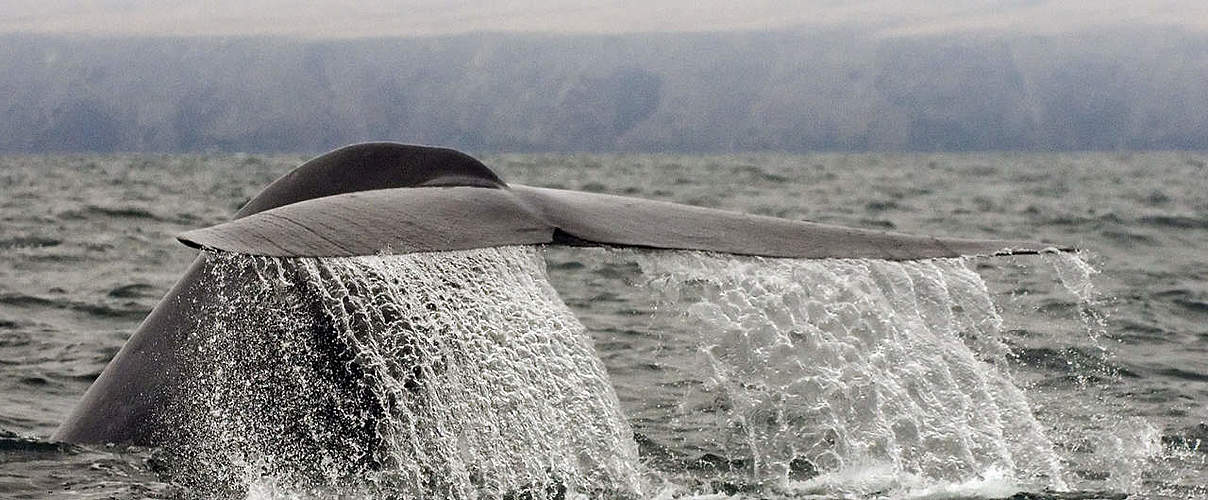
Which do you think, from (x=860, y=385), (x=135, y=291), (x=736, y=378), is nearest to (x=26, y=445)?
(x=860, y=385)

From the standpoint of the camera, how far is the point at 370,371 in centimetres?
469

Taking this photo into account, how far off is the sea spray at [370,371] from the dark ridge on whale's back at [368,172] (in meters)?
0.28

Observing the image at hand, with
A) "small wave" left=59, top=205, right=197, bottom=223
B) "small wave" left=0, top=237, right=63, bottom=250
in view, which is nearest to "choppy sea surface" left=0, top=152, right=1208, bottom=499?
"small wave" left=0, top=237, right=63, bottom=250

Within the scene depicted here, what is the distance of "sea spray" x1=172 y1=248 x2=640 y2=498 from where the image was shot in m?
4.66

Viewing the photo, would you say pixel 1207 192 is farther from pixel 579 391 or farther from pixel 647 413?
pixel 579 391

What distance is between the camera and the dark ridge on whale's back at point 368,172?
474 cm

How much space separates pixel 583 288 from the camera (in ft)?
42.9

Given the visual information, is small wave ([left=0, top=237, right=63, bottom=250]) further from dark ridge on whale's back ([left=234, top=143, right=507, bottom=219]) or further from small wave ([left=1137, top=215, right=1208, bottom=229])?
small wave ([left=1137, top=215, right=1208, bottom=229])

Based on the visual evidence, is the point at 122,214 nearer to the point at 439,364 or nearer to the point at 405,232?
the point at 439,364

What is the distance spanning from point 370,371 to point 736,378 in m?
4.26

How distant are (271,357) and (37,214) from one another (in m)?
18.2

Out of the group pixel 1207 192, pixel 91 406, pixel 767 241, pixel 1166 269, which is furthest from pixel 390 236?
pixel 1207 192

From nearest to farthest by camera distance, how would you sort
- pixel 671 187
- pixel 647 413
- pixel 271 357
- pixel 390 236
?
1. pixel 390 236
2. pixel 271 357
3. pixel 647 413
4. pixel 671 187

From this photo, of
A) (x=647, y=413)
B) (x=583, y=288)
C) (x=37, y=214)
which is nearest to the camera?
(x=647, y=413)
